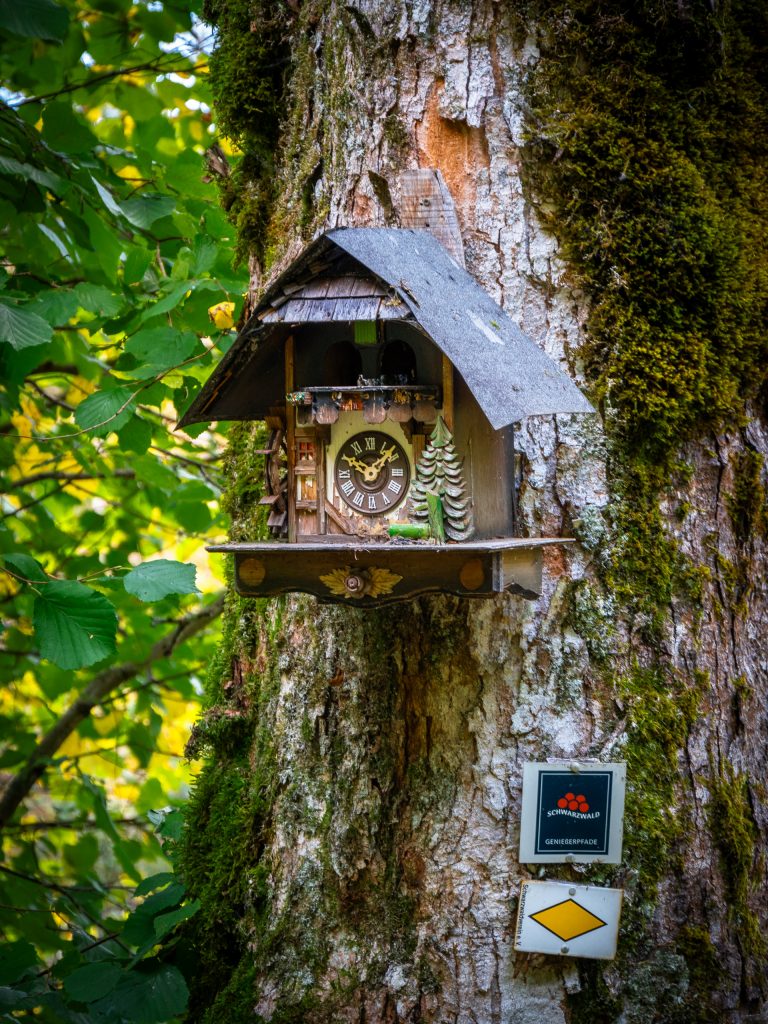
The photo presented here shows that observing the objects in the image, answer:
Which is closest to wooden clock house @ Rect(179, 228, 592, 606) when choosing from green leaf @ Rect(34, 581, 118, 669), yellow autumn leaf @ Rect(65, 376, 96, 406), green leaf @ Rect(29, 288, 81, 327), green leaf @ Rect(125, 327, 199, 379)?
green leaf @ Rect(34, 581, 118, 669)

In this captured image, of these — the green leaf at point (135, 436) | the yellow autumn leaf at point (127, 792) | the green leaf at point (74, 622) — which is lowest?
the yellow autumn leaf at point (127, 792)

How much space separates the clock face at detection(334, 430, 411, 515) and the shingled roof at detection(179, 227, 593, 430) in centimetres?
28

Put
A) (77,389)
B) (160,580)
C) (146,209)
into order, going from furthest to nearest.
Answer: (77,389) < (146,209) < (160,580)

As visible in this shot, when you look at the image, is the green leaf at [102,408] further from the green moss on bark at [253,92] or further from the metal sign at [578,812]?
the metal sign at [578,812]

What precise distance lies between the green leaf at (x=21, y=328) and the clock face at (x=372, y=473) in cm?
88

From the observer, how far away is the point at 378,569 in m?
1.83

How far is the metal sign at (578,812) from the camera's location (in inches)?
80.4

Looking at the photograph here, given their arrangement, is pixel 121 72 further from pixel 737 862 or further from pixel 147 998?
pixel 737 862

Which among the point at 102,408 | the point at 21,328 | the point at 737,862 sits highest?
the point at 21,328

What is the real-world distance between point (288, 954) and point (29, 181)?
2221 mm

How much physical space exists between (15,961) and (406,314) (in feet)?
6.21

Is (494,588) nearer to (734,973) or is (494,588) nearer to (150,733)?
(734,973)

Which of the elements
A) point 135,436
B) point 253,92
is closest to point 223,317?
point 135,436

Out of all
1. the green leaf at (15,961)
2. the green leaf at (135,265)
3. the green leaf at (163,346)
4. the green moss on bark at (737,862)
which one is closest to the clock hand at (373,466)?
the green leaf at (163,346)
